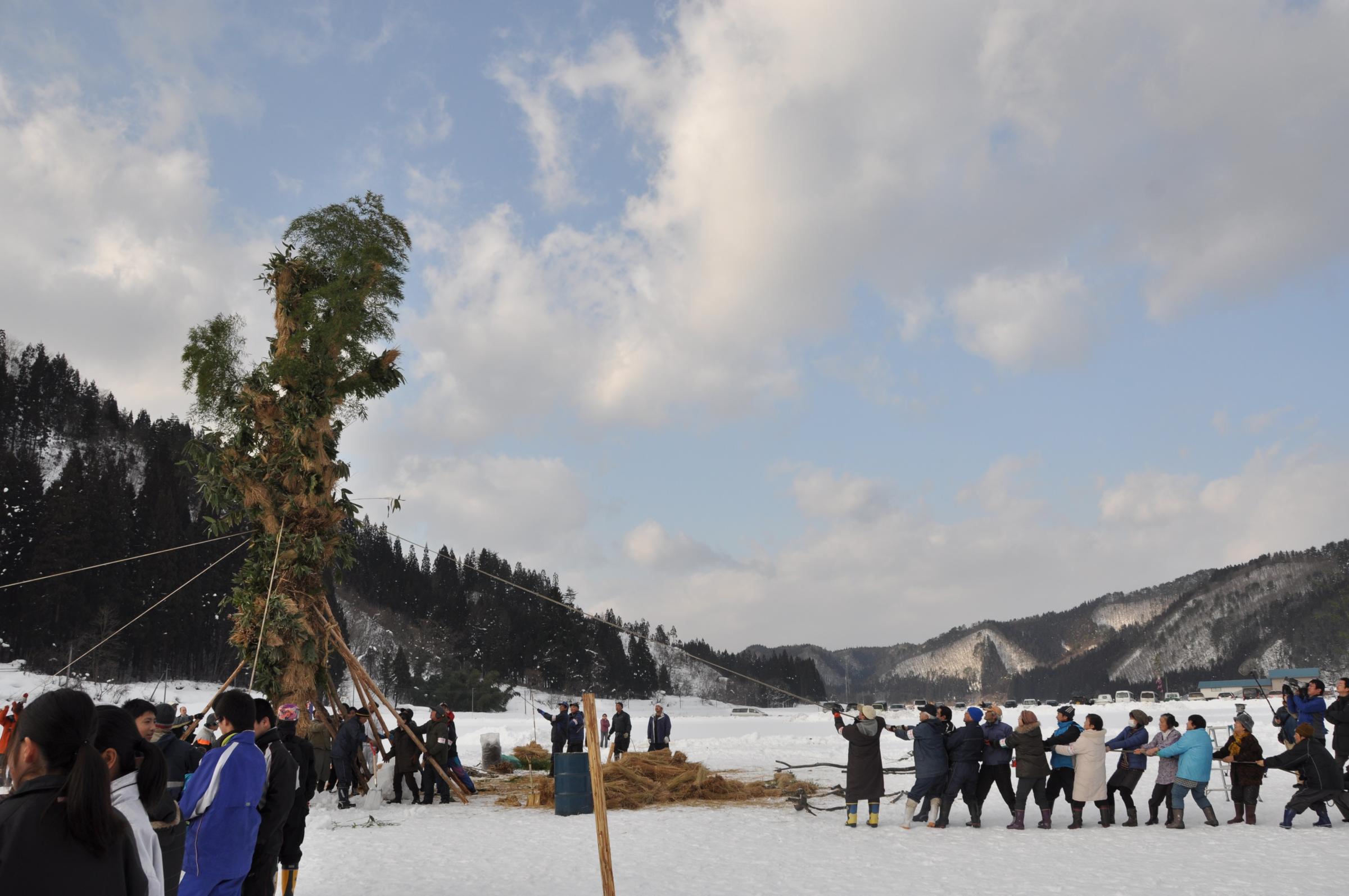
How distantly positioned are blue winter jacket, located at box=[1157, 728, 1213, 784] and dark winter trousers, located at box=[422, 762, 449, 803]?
11.8 meters

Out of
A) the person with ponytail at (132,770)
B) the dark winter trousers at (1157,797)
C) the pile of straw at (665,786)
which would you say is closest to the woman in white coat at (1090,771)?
the dark winter trousers at (1157,797)

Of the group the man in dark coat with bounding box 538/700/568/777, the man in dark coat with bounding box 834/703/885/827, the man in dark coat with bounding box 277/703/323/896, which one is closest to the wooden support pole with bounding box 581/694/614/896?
the man in dark coat with bounding box 277/703/323/896

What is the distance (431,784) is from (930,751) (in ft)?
28.9

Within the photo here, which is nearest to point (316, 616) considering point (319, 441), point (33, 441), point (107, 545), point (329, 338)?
point (319, 441)

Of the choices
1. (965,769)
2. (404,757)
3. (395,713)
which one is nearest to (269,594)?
(395,713)

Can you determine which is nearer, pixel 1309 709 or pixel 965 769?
pixel 965 769

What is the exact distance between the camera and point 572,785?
14117mm

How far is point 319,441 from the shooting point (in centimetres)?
1636

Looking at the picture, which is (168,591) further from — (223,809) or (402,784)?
(223,809)

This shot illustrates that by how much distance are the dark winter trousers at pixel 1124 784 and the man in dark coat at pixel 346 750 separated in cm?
1182

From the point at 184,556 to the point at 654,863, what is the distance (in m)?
69.0

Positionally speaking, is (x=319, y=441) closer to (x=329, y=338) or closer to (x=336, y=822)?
(x=329, y=338)

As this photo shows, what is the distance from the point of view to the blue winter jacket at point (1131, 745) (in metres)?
12.3

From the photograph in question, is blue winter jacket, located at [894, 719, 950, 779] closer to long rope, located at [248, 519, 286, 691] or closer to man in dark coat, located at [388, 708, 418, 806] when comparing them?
man in dark coat, located at [388, 708, 418, 806]
